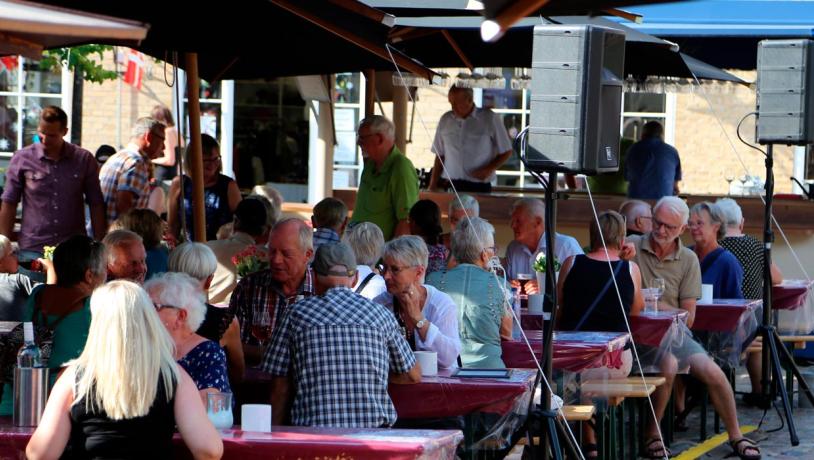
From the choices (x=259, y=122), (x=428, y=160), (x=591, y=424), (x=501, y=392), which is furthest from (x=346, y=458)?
(x=259, y=122)

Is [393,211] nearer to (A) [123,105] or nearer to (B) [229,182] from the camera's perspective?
(B) [229,182]

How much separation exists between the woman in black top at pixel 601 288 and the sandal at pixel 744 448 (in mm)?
942

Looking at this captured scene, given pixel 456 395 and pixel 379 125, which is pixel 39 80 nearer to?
pixel 379 125

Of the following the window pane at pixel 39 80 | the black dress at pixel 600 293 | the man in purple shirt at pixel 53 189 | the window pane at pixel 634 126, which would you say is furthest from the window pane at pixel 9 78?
the black dress at pixel 600 293

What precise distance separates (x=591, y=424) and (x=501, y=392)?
88.4 inches

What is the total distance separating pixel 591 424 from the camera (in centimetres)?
758

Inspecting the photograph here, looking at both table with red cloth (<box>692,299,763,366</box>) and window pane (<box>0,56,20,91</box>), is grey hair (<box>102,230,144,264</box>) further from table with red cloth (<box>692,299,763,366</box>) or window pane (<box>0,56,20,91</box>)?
window pane (<box>0,56,20,91</box>)

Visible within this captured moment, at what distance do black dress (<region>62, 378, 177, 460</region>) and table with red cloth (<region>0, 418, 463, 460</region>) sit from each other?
24 cm

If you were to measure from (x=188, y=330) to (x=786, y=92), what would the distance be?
5.17 m

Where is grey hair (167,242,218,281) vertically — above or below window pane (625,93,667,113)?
below

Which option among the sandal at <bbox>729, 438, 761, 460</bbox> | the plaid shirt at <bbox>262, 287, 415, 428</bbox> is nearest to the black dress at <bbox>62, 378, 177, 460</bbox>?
the plaid shirt at <bbox>262, 287, 415, 428</bbox>

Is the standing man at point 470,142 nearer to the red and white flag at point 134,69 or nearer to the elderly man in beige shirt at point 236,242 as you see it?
the elderly man in beige shirt at point 236,242

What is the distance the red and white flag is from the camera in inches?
670

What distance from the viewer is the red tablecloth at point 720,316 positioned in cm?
848
